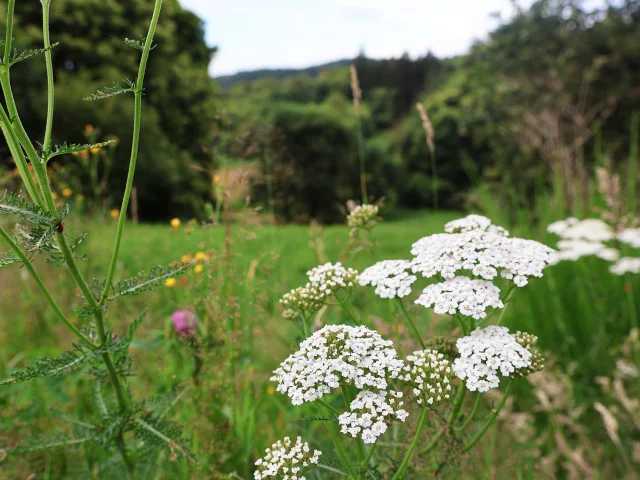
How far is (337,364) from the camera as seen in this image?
114cm

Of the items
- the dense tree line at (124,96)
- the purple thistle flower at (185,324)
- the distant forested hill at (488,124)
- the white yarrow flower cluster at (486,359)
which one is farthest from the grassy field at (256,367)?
the dense tree line at (124,96)

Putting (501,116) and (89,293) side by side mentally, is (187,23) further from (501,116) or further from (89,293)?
(89,293)

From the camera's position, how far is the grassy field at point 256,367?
6.52 feet

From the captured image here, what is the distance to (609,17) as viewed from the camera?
1245 centimetres

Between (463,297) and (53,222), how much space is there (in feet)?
3.20

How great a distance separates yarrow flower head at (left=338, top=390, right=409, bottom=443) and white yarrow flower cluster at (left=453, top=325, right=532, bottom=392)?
18 cm

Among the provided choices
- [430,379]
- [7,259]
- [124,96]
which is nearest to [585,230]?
[430,379]

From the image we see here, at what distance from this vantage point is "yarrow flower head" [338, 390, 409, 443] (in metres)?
1.07

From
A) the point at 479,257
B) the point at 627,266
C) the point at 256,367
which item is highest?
the point at 479,257

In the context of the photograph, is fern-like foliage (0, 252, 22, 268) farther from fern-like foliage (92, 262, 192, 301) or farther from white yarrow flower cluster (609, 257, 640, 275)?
white yarrow flower cluster (609, 257, 640, 275)

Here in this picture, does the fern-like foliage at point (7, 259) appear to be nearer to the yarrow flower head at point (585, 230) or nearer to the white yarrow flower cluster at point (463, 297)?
the white yarrow flower cluster at point (463, 297)

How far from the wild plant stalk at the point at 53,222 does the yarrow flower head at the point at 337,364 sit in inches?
15.5

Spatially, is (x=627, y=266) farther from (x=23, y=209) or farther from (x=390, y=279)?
(x=23, y=209)

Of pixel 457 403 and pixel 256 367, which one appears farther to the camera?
pixel 256 367
